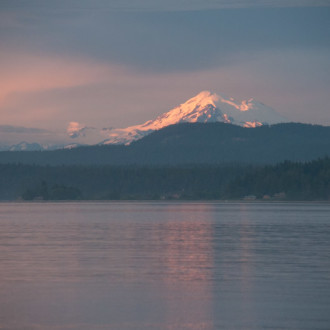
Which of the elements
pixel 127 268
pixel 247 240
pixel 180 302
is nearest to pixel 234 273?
pixel 127 268

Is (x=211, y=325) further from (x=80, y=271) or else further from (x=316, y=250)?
(x=316, y=250)

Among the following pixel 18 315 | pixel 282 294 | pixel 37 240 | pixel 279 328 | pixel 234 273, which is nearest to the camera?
pixel 279 328

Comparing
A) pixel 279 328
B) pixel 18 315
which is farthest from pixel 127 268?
pixel 279 328

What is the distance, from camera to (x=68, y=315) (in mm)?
21562

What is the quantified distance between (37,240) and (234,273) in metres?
21.3

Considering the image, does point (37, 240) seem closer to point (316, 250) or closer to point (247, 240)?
point (247, 240)

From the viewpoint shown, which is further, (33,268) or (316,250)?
(316,250)

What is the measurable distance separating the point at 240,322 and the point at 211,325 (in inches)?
37.0

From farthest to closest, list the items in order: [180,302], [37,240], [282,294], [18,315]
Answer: [37,240] → [282,294] → [180,302] → [18,315]

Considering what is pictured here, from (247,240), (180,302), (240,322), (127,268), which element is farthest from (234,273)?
(247,240)

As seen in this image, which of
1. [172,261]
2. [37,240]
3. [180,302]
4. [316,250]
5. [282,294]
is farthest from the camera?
[37,240]

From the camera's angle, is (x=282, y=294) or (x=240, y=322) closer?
(x=240, y=322)

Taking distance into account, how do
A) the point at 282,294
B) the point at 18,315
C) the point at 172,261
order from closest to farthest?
1. the point at 18,315
2. the point at 282,294
3. the point at 172,261

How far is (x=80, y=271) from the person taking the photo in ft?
102
